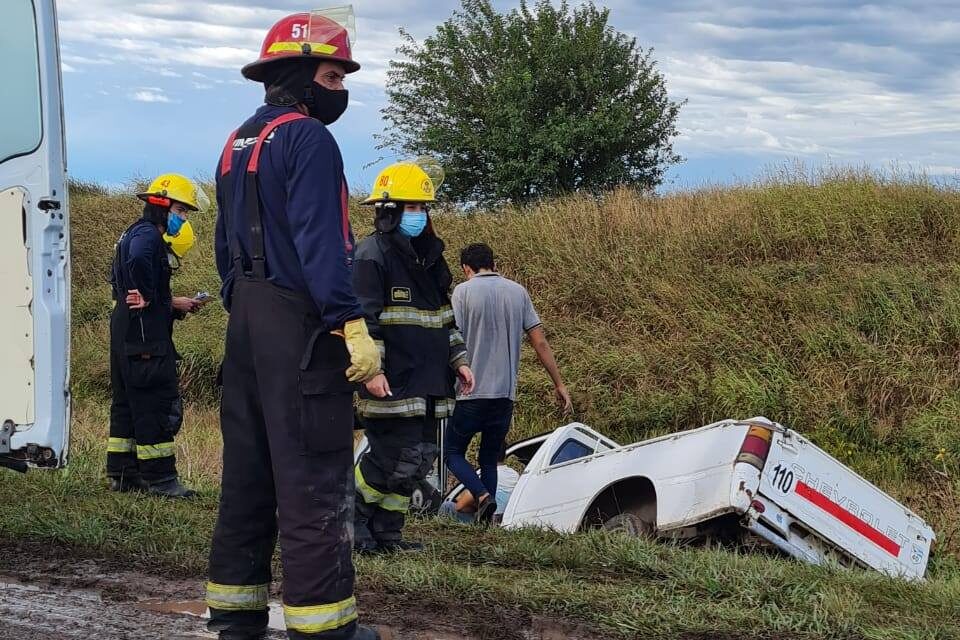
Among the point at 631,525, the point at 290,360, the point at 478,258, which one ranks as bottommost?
the point at 631,525

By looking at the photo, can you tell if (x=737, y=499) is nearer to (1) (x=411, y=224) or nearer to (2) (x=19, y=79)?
(1) (x=411, y=224)

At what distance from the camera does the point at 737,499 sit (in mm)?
5820

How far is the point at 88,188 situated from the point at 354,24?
2405 cm

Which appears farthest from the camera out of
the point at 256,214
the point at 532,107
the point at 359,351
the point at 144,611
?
the point at 532,107

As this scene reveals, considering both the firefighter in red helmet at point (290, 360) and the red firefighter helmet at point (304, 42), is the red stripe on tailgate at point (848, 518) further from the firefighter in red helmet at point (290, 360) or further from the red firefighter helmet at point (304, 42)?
the red firefighter helmet at point (304, 42)

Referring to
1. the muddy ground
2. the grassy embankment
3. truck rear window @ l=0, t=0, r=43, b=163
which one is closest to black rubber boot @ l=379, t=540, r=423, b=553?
the grassy embankment

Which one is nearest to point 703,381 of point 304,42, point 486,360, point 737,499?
point 486,360

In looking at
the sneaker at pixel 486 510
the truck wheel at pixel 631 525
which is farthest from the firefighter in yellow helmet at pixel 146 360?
the truck wheel at pixel 631 525

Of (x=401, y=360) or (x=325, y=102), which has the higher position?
(x=325, y=102)

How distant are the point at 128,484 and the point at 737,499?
13.7 feet

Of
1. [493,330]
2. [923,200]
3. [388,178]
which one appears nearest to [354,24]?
[388,178]

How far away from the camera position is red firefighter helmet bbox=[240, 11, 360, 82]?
11.9 ft

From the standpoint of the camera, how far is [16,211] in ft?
15.2

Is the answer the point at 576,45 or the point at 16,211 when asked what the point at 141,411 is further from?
the point at 576,45
